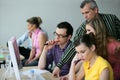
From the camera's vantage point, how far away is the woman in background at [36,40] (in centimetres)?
403

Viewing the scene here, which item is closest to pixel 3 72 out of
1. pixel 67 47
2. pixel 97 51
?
pixel 67 47

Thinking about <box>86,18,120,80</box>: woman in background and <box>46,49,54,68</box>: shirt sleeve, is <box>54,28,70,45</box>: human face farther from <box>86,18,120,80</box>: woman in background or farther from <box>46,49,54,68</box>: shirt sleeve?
<box>86,18,120,80</box>: woman in background

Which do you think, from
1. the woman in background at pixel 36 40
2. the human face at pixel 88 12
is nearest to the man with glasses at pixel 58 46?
the human face at pixel 88 12

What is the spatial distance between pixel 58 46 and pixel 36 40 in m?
1.36

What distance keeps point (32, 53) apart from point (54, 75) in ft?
5.44

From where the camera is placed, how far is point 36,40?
13.6ft

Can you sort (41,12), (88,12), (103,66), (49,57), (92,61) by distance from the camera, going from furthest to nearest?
1. (41,12)
2. (49,57)
3. (88,12)
4. (92,61)
5. (103,66)

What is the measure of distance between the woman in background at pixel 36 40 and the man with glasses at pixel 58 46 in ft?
3.57

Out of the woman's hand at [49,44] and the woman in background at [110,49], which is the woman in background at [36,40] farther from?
the woman in background at [110,49]

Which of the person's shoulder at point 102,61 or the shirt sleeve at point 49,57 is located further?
the shirt sleeve at point 49,57

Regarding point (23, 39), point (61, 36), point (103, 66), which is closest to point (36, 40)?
point (23, 39)

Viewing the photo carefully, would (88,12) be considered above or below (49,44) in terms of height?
above

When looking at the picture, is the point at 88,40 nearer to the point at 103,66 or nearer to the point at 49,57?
the point at 103,66

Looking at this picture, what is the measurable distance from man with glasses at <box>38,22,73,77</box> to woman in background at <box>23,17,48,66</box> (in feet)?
3.57
